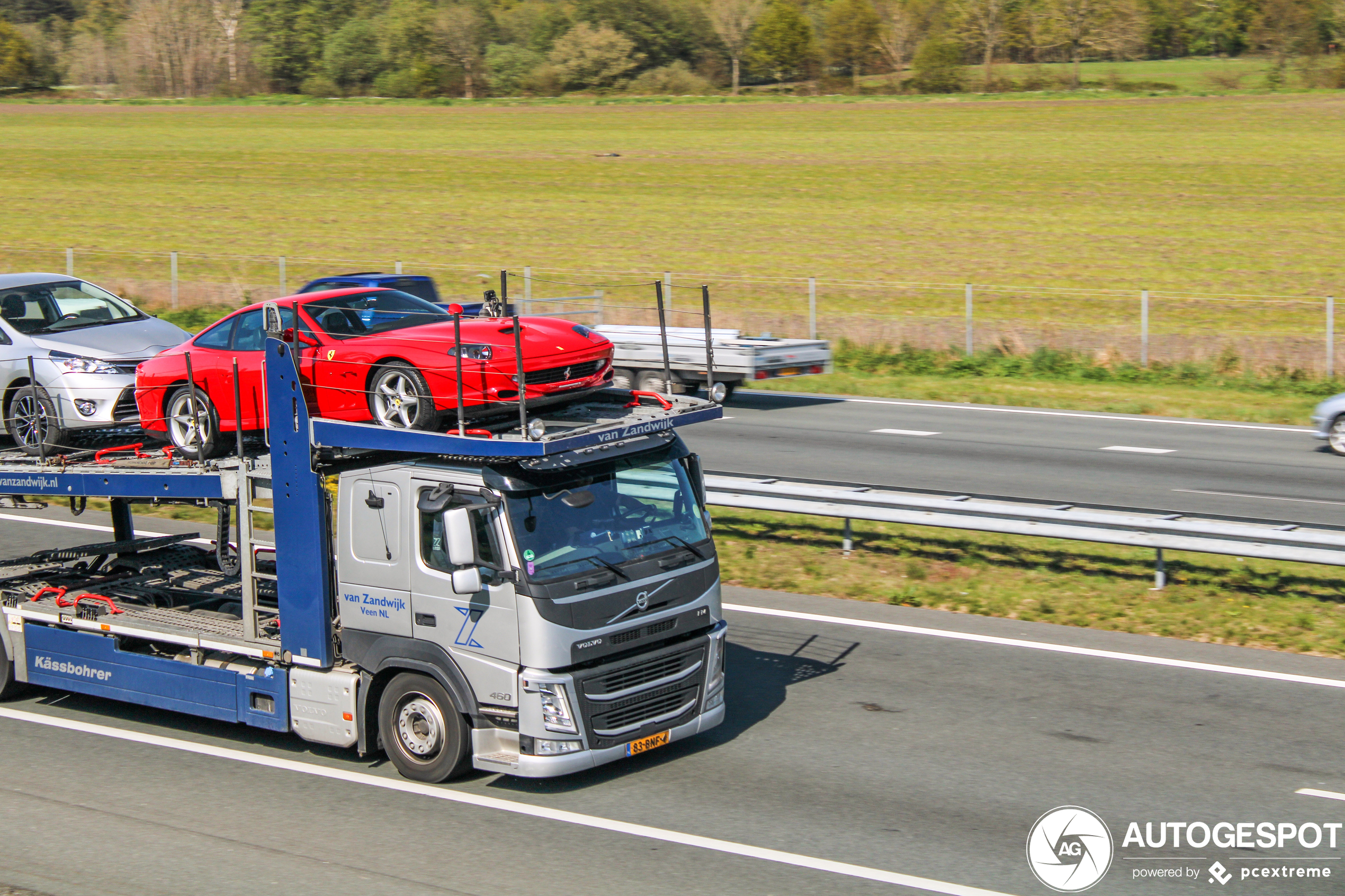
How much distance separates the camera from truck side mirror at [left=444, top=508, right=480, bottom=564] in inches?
307

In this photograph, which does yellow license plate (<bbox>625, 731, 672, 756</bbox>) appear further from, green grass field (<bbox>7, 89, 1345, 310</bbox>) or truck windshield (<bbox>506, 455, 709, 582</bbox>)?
green grass field (<bbox>7, 89, 1345, 310</bbox>)

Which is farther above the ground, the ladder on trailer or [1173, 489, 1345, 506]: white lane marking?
the ladder on trailer

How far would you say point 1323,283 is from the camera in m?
36.2

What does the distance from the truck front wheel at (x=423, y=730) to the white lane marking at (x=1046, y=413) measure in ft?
52.1

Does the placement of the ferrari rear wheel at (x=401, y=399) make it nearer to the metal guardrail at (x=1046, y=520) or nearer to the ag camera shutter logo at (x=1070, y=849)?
the ag camera shutter logo at (x=1070, y=849)

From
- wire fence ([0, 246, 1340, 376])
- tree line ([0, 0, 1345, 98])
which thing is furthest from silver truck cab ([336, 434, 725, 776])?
tree line ([0, 0, 1345, 98])

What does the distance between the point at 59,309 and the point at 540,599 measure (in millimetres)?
7931

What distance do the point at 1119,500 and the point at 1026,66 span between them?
8172cm

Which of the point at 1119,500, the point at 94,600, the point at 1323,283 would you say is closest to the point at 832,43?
the point at 1323,283

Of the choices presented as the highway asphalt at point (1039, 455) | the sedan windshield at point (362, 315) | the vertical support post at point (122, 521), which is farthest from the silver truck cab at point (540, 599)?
the highway asphalt at point (1039, 455)

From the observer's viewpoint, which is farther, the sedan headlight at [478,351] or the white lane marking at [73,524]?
the white lane marking at [73,524]

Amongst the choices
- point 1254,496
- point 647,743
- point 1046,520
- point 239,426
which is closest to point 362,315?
point 239,426

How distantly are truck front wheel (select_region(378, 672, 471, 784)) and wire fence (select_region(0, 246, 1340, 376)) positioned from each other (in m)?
16.0

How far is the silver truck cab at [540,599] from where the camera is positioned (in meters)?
8.01
